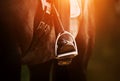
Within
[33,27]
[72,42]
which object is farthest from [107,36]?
[33,27]

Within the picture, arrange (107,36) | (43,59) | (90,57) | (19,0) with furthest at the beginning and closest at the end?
1. (107,36)
2. (90,57)
3. (43,59)
4. (19,0)

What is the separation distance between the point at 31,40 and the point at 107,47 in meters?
2.08

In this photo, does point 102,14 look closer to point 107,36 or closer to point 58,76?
point 107,36

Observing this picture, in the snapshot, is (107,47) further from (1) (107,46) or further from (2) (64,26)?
(2) (64,26)

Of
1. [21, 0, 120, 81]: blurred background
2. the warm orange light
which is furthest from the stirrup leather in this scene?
[21, 0, 120, 81]: blurred background

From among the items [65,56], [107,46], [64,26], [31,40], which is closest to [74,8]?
[64,26]

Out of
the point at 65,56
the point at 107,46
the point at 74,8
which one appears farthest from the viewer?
the point at 107,46

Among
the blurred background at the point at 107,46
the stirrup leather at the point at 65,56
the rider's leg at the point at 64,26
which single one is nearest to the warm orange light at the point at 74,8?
the rider's leg at the point at 64,26

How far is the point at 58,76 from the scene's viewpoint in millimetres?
5453

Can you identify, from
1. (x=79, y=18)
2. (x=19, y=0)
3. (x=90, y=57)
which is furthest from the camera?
(x=90, y=57)

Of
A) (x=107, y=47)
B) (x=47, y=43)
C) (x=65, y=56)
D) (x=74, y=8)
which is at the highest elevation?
(x=74, y=8)

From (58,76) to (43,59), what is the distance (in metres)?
0.63

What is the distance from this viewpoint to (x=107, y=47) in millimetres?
6473

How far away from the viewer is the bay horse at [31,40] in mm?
4398
